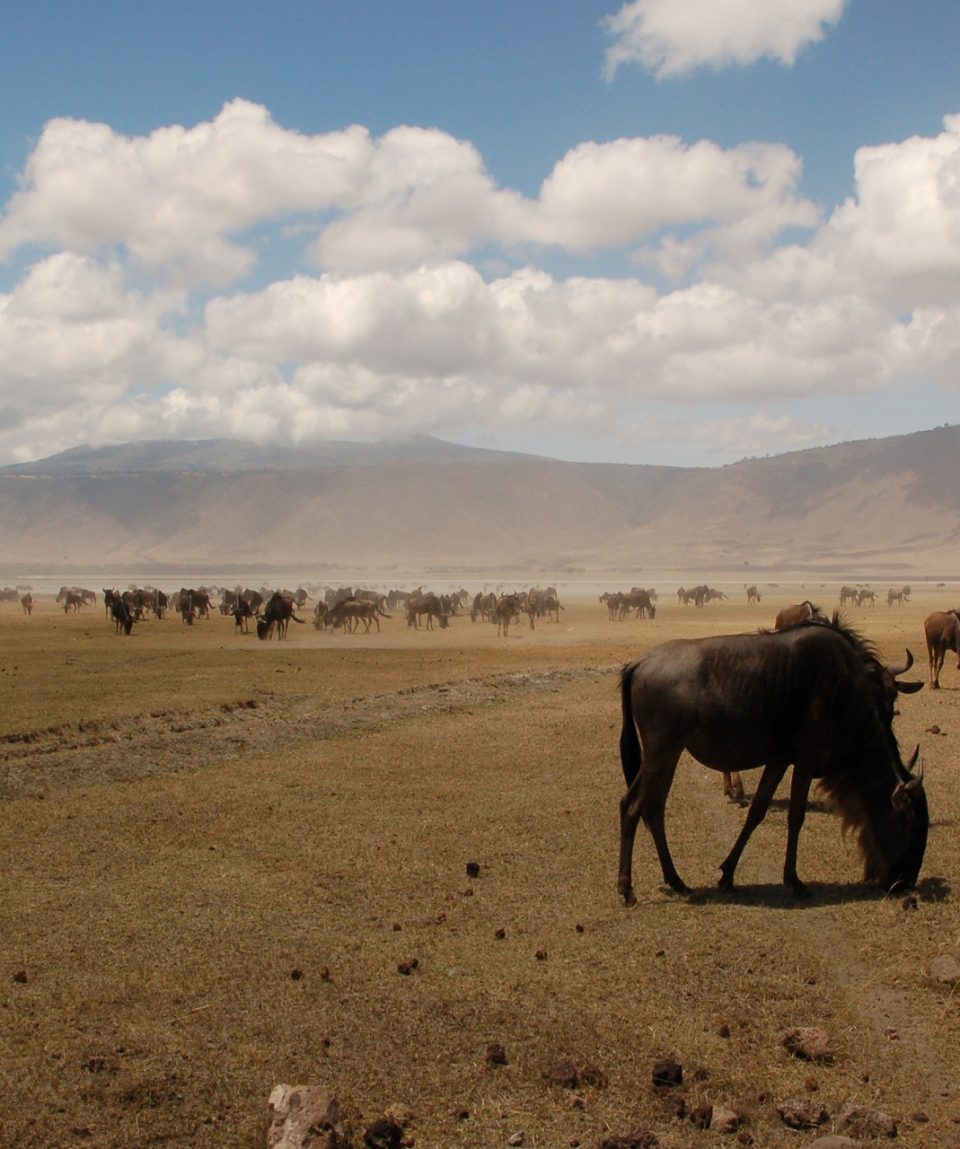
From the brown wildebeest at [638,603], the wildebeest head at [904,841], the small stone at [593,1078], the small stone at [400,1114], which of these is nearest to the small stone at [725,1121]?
the small stone at [593,1078]

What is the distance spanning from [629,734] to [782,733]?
4.57 ft

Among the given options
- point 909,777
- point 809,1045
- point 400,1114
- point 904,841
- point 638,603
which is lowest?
point 400,1114

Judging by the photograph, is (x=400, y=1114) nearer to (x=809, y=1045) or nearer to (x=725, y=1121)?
(x=725, y=1121)

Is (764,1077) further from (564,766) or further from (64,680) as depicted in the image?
(64,680)

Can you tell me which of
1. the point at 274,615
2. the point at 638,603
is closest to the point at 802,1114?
the point at 274,615

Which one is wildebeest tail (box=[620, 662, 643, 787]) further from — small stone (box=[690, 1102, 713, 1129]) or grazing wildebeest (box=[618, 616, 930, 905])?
small stone (box=[690, 1102, 713, 1129])

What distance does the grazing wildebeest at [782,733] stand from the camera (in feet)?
30.7

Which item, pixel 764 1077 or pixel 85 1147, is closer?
pixel 85 1147

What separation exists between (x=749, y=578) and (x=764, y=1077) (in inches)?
5963

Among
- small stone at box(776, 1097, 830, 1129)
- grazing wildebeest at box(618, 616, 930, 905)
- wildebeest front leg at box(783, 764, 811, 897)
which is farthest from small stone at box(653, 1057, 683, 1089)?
wildebeest front leg at box(783, 764, 811, 897)

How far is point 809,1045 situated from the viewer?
6.37 metres

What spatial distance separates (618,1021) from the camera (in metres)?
6.77

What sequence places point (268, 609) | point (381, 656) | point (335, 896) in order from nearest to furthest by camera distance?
point (335, 896) → point (381, 656) → point (268, 609)

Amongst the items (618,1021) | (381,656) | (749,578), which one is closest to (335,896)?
(618,1021)
